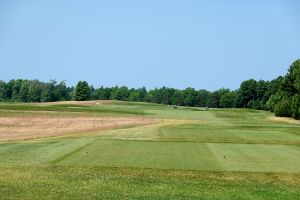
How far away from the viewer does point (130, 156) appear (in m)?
28.8

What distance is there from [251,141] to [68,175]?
21.4 meters

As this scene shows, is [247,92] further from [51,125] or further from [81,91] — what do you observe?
[51,125]

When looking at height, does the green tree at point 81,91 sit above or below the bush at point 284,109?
above

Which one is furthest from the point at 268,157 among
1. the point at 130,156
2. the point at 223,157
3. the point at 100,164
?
the point at 100,164

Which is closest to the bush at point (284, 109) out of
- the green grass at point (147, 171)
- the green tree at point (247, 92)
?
the green grass at point (147, 171)

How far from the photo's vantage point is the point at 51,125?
188 ft

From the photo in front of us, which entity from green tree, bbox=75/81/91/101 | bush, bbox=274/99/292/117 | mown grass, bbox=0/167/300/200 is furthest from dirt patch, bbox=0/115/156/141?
green tree, bbox=75/81/91/101

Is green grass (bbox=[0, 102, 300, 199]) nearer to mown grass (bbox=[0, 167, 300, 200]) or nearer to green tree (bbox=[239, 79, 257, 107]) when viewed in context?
Answer: mown grass (bbox=[0, 167, 300, 200])

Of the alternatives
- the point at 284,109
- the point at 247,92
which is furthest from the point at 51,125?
the point at 247,92

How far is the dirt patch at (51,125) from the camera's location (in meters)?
47.2

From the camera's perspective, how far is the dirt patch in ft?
155

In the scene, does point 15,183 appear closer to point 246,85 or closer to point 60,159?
point 60,159

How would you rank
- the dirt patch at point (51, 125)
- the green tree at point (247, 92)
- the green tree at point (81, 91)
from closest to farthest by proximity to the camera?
the dirt patch at point (51, 125)
the green tree at point (81, 91)
the green tree at point (247, 92)

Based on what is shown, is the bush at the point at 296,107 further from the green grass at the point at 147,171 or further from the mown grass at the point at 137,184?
the mown grass at the point at 137,184
